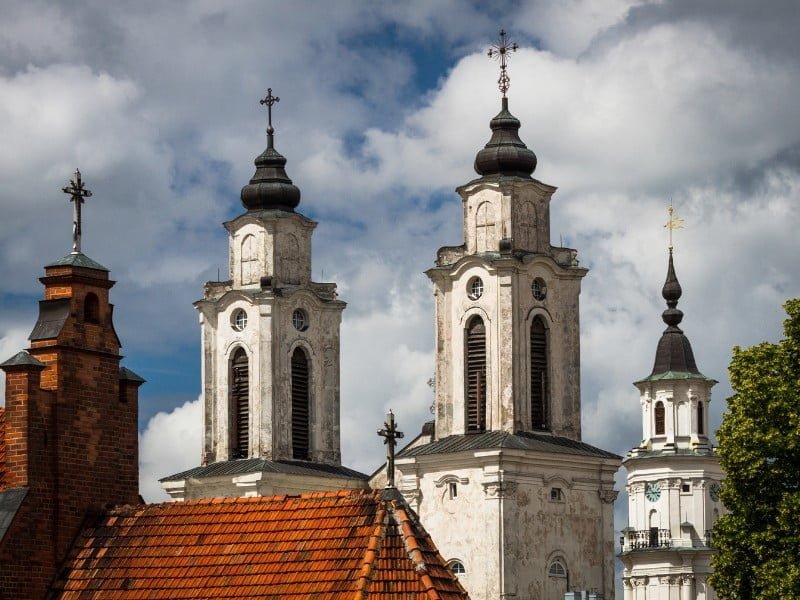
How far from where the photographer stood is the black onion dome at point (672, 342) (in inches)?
3967

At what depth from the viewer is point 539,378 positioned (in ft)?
250

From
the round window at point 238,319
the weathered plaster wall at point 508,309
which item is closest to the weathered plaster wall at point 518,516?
the weathered plaster wall at point 508,309

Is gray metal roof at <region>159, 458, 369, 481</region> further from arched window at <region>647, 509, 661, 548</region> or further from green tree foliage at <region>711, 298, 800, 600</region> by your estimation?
green tree foliage at <region>711, 298, 800, 600</region>

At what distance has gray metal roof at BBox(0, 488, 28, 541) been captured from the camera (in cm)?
3525

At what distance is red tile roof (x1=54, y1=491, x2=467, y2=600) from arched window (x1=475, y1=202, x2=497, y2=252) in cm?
4164

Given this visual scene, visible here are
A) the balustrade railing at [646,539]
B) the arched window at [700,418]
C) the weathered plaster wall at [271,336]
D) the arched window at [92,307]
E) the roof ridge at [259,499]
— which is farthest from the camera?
the arched window at [700,418]

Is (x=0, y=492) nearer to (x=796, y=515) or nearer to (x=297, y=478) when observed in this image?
(x=796, y=515)

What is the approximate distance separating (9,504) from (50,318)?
10.6 feet

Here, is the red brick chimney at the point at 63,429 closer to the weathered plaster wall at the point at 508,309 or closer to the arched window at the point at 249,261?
the weathered plaster wall at the point at 508,309

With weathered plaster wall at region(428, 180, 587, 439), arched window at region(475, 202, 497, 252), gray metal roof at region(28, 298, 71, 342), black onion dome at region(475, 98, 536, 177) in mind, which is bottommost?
gray metal roof at region(28, 298, 71, 342)

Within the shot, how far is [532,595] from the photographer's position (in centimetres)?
7250

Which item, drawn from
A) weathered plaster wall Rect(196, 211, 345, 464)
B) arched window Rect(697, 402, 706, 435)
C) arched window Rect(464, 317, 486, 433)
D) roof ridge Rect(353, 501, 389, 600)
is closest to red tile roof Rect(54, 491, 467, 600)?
roof ridge Rect(353, 501, 389, 600)

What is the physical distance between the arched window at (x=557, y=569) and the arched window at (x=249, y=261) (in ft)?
50.6

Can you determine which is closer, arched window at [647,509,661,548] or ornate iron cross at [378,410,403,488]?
ornate iron cross at [378,410,403,488]
